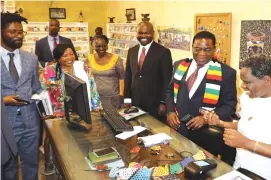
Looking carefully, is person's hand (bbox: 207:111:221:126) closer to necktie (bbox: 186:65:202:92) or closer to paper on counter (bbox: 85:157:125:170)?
necktie (bbox: 186:65:202:92)

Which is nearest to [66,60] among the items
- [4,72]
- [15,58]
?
[15,58]

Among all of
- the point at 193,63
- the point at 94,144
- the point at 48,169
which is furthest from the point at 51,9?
the point at 94,144

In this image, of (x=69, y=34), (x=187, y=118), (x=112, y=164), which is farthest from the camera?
(x=69, y=34)

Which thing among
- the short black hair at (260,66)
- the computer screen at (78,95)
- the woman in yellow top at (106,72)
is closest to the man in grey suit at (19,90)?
the computer screen at (78,95)

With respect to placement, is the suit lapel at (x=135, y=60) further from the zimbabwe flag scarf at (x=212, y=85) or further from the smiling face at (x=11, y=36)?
the smiling face at (x=11, y=36)

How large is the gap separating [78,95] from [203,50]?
1.02 metres

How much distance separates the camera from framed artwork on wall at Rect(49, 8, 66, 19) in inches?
268

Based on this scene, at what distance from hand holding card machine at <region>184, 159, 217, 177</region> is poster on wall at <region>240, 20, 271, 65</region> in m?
1.89

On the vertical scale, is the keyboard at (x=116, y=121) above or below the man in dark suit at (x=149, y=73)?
below

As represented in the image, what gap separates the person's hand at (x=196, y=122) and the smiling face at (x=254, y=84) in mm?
491

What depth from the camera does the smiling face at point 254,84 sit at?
1.55 metres

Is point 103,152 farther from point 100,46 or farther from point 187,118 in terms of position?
point 100,46

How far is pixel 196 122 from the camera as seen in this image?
80.2 inches

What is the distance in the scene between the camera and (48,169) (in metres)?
3.07
